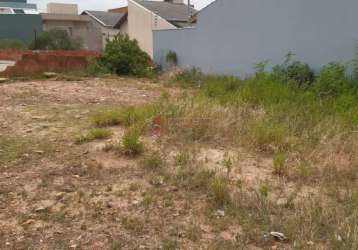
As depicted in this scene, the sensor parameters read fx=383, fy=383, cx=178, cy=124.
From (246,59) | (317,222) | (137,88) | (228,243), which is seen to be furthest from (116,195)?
(246,59)

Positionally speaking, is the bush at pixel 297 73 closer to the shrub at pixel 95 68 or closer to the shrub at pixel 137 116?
the shrub at pixel 137 116

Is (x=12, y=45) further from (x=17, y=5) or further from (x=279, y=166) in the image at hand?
(x=279, y=166)

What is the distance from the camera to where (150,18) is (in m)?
20.2

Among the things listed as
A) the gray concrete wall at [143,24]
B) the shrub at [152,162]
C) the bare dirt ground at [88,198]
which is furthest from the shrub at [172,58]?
the shrub at [152,162]

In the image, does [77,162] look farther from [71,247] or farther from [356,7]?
[356,7]

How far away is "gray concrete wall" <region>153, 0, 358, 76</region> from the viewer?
8039 mm

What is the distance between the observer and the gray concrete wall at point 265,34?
8.04 meters

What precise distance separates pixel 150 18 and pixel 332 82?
47.7 feet

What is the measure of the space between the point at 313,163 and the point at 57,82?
8.97m

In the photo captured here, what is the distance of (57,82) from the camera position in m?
11.3

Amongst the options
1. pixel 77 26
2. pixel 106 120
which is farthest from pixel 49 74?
pixel 77 26

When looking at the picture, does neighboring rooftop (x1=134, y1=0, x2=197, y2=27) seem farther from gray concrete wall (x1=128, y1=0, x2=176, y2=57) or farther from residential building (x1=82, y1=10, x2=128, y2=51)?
residential building (x1=82, y1=10, x2=128, y2=51)

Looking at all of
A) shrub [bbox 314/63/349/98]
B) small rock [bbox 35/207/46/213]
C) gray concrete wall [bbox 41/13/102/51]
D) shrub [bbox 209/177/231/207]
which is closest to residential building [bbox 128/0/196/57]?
gray concrete wall [bbox 41/13/102/51]

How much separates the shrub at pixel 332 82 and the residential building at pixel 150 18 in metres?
12.5
